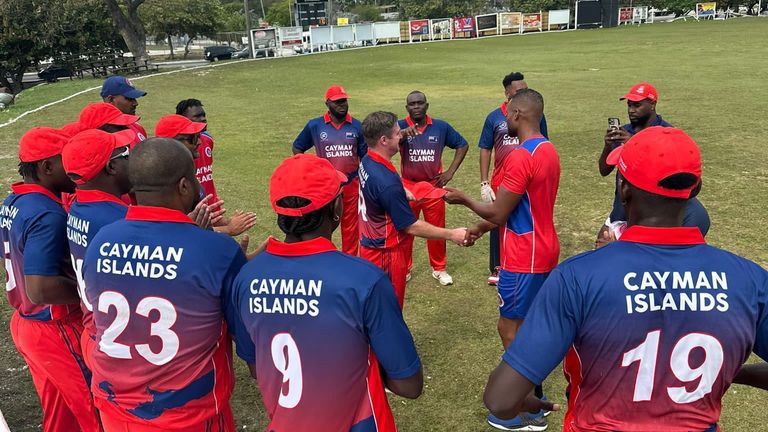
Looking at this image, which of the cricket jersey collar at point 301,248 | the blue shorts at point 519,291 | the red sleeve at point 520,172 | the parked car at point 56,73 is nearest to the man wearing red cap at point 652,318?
the cricket jersey collar at point 301,248

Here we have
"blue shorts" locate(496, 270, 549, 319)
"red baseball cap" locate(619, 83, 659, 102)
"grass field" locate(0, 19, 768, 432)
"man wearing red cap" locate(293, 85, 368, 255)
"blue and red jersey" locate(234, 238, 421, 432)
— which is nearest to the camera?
"blue and red jersey" locate(234, 238, 421, 432)

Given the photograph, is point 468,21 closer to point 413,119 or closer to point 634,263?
point 413,119

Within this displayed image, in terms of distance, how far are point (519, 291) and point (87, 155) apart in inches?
139

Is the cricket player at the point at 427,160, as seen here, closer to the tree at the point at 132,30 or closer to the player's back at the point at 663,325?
the player's back at the point at 663,325

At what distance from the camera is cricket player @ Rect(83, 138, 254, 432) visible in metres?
2.92

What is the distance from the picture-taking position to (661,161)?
242 centimetres

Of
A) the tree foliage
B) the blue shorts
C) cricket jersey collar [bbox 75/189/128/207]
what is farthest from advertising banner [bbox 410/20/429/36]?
cricket jersey collar [bbox 75/189/128/207]

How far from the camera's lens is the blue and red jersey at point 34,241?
366 centimetres

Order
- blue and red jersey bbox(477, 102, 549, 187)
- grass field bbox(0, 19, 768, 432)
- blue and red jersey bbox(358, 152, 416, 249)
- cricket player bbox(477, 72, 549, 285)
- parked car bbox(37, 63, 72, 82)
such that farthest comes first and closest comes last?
parked car bbox(37, 63, 72, 82) < blue and red jersey bbox(477, 102, 549, 187) < cricket player bbox(477, 72, 549, 285) < grass field bbox(0, 19, 768, 432) < blue and red jersey bbox(358, 152, 416, 249)

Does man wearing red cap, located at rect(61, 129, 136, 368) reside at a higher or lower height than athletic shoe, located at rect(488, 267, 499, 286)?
higher

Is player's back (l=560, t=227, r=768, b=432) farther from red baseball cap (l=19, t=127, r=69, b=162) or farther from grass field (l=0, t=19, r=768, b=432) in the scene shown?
red baseball cap (l=19, t=127, r=69, b=162)

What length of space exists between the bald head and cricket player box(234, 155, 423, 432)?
2.22 feet

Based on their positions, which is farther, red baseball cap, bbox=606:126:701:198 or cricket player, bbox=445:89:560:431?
cricket player, bbox=445:89:560:431

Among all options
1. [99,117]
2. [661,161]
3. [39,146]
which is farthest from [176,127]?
[661,161]
